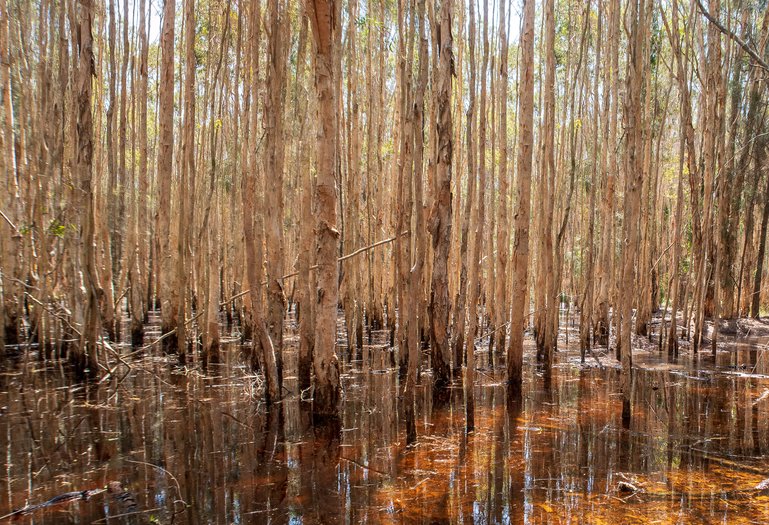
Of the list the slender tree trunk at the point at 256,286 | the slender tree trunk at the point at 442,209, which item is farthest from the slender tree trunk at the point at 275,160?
the slender tree trunk at the point at 442,209

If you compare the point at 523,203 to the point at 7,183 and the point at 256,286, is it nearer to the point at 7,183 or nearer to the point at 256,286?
the point at 256,286

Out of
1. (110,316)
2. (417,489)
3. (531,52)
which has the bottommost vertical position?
(417,489)

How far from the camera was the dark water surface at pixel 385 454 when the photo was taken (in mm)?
3615

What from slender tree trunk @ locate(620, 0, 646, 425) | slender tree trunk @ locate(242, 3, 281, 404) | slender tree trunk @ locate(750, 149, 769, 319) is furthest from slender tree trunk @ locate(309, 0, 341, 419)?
slender tree trunk @ locate(750, 149, 769, 319)

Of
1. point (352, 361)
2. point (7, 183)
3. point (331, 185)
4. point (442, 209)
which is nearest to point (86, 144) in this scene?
point (7, 183)

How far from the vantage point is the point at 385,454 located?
15.4 feet

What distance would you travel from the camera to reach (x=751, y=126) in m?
11.6

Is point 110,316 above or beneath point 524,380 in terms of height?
above

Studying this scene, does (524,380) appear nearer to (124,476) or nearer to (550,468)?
(550,468)

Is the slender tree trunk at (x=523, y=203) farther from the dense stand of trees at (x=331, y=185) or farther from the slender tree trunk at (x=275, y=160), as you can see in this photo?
the slender tree trunk at (x=275, y=160)

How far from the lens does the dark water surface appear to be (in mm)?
3615

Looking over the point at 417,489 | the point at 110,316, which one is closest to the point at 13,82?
the point at 110,316

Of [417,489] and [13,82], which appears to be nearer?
[417,489]

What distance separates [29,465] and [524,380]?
5671mm
